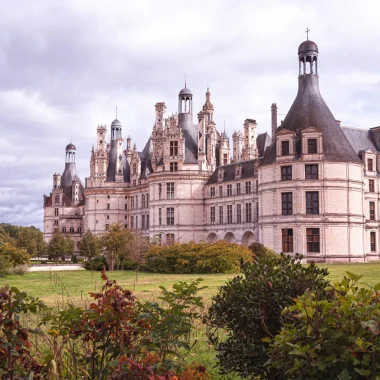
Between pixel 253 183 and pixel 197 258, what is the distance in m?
20.3

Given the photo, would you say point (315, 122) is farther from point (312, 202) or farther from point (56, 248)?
point (56, 248)

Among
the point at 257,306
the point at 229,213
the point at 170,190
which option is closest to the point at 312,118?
the point at 229,213

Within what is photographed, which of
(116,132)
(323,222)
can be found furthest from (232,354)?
(116,132)

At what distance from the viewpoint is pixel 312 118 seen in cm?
4128

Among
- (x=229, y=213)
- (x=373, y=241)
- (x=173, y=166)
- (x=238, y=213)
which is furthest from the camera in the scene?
(x=173, y=166)

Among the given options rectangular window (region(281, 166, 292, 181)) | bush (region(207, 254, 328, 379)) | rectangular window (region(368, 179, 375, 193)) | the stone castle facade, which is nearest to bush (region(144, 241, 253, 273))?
the stone castle facade

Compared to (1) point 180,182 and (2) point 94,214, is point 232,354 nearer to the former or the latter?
(1) point 180,182

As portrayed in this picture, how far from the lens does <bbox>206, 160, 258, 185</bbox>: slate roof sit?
→ 2018 inches

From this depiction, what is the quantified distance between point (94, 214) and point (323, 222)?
37.9 m

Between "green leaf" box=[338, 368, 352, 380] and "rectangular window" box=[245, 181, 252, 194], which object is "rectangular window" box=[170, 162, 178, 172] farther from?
"green leaf" box=[338, 368, 352, 380]

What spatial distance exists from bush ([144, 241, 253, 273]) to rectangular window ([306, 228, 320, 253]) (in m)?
9.74

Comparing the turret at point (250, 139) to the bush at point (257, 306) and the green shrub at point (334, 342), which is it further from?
the green shrub at point (334, 342)

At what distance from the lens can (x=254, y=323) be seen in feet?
20.4

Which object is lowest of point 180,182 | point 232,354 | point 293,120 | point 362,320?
point 232,354
